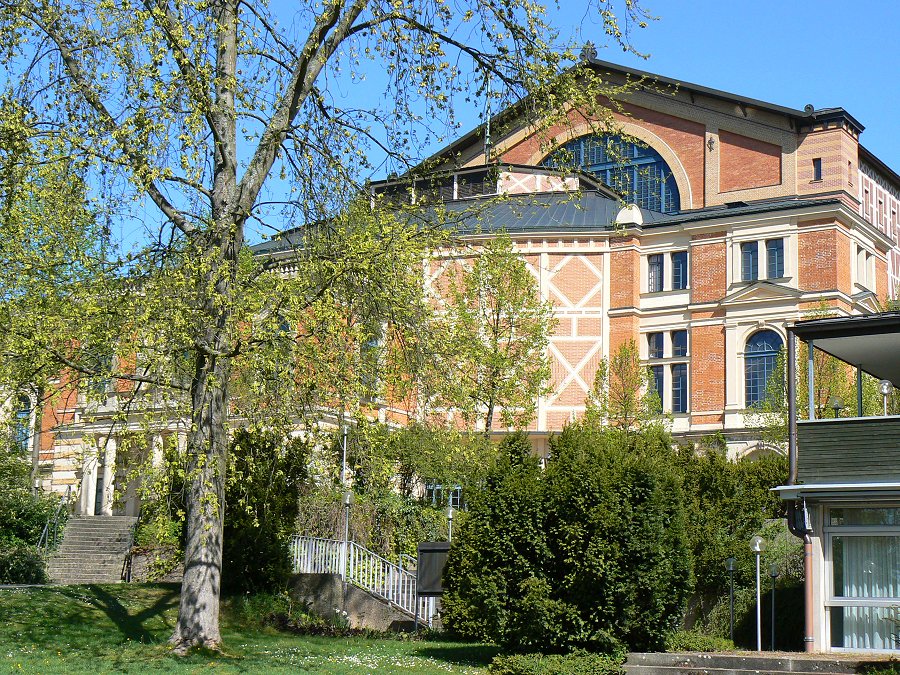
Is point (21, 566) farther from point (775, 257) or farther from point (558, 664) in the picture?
point (775, 257)

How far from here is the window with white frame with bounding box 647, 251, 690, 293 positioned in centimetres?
4444

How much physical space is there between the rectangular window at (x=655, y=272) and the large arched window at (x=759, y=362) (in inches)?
186

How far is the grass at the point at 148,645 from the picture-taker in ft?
48.4

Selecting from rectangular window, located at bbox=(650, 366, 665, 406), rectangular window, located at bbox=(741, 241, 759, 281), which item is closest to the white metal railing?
rectangular window, located at bbox=(650, 366, 665, 406)

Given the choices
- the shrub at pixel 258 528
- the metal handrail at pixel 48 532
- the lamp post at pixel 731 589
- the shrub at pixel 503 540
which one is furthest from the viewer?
the metal handrail at pixel 48 532

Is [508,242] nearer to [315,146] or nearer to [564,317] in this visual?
[564,317]

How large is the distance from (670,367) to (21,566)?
87.9 ft

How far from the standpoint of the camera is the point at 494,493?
17.7m

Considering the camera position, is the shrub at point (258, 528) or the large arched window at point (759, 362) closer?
the shrub at point (258, 528)

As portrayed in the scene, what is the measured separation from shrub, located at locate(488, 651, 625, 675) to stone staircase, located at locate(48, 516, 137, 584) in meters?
14.9

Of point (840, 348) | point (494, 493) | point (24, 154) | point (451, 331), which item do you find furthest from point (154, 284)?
point (840, 348)

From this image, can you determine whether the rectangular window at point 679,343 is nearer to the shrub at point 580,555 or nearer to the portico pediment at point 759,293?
the portico pediment at point 759,293

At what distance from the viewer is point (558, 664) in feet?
49.7

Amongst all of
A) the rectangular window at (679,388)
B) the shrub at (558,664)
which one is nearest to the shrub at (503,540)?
the shrub at (558,664)
